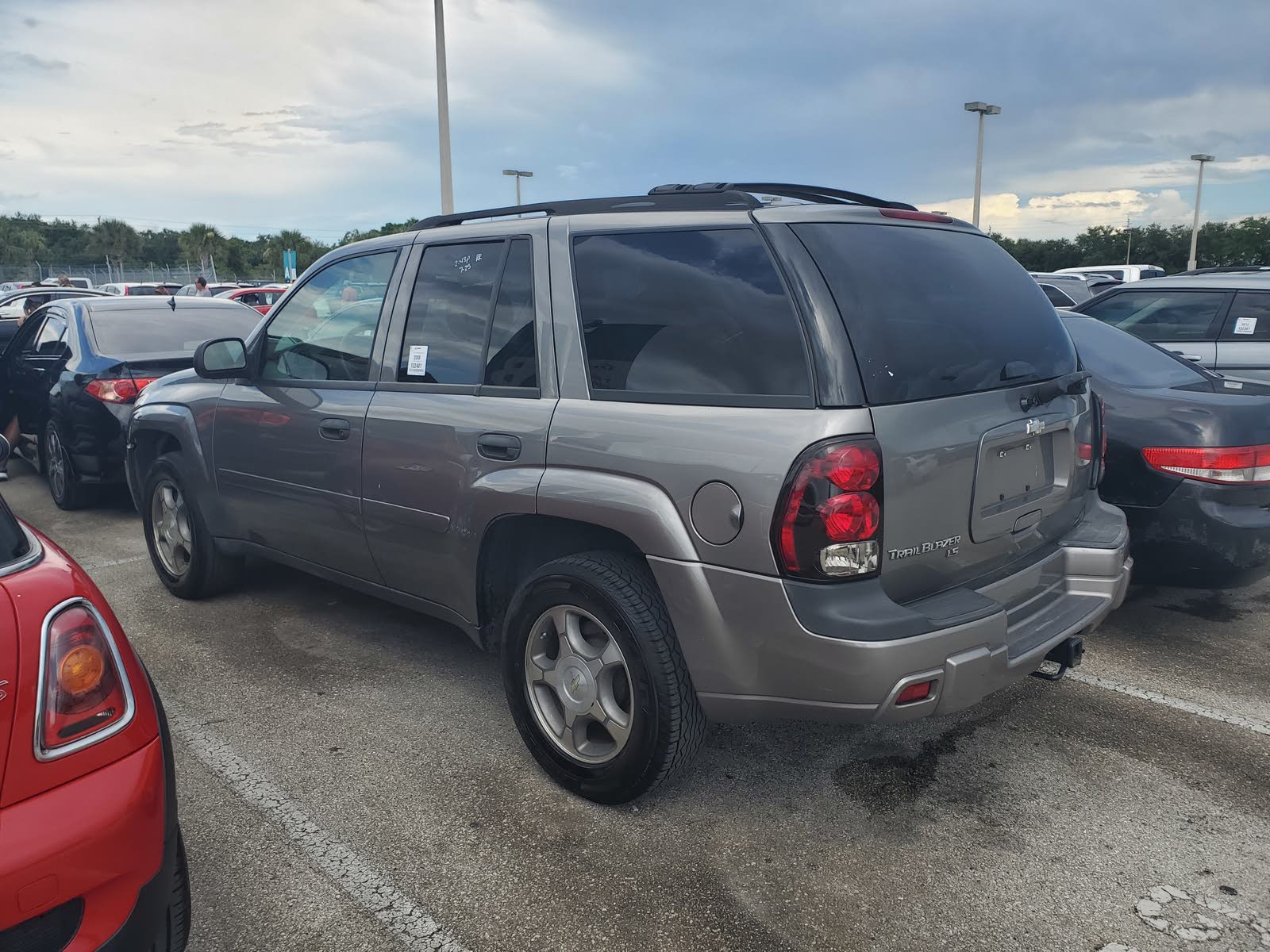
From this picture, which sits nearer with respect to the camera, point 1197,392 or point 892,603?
point 892,603

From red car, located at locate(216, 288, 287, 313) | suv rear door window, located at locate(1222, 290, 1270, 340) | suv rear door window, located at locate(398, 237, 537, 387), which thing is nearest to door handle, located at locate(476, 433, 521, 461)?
suv rear door window, located at locate(398, 237, 537, 387)

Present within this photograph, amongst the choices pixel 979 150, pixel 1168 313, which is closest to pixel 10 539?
pixel 1168 313

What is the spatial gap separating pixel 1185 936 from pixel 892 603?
3.60 feet

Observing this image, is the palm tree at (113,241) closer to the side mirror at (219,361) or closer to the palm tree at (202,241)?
the palm tree at (202,241)

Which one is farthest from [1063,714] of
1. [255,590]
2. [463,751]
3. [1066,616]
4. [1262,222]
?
[1262,222]

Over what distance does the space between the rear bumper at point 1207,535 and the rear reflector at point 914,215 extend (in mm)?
1851

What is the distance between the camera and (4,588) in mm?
1901

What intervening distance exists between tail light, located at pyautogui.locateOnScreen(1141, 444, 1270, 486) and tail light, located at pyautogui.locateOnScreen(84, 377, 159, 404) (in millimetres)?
6465

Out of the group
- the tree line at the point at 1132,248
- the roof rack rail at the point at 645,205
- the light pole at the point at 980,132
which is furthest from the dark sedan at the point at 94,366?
the tree line at the point at 1132,248

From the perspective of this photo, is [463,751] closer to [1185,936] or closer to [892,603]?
[892,603]

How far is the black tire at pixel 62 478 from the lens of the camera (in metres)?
7.05

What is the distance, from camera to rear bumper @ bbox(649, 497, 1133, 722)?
95.8 inches

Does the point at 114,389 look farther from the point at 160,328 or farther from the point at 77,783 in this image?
the point at 77,783

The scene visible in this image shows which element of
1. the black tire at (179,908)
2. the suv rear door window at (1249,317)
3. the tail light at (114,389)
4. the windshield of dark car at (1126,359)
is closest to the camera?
the black tire at (179,908)
